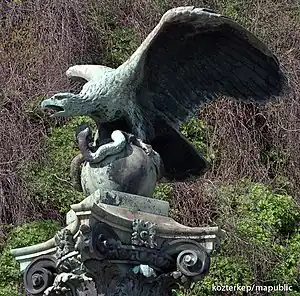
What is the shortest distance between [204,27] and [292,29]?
808 centimetres

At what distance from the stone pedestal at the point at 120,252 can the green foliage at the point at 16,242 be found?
15.3 ft

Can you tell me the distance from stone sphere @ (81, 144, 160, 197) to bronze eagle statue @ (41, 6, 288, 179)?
0.24m

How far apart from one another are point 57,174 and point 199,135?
6.78 ft

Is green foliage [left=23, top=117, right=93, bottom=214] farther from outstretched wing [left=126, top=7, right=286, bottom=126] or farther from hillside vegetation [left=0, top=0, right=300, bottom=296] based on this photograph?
outstretched wing [left=126, top=7, right=286, bottom=126]

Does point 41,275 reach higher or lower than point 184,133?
higher

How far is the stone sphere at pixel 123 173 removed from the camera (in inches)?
181

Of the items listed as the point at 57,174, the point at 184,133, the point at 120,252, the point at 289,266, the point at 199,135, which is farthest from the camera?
the point at 199,135

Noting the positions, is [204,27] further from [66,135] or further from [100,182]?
[66,135]

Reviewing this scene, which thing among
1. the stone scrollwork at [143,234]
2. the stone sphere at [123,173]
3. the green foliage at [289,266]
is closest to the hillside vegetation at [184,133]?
the green foliage at [289,266]

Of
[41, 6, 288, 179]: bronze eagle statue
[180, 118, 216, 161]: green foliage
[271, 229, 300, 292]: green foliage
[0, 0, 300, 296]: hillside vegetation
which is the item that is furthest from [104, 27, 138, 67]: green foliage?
[41, 6, 288, 179]: bronze eagle statue

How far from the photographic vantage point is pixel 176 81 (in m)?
5.17

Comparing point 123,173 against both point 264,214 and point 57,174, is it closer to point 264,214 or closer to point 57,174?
point 264,214

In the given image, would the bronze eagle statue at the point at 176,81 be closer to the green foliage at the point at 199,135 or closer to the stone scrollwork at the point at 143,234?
the stone scrollwork at the point at 143,234

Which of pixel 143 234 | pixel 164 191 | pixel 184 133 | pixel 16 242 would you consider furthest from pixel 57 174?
pixel 143 234
